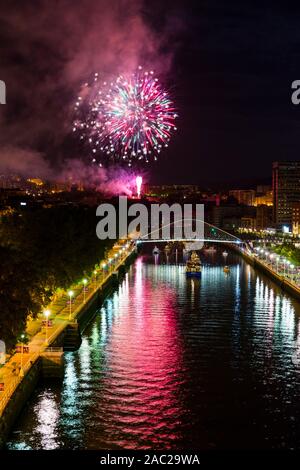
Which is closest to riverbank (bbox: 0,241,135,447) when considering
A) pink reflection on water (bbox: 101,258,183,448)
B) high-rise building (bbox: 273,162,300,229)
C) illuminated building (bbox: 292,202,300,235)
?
pink reflection on water (bbox: 101,258,183,448)

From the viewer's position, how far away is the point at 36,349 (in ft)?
34.2

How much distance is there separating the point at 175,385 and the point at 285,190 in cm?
5423

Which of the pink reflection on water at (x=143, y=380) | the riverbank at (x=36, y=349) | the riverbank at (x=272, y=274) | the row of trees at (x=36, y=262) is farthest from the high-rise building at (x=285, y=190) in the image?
the pink reflection on water at (x=143, y=380)

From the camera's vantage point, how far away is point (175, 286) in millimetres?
23141

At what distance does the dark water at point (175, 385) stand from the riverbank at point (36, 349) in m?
0.24

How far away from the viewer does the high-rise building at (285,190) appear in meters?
62.4

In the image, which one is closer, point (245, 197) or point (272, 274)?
point (272, 274)

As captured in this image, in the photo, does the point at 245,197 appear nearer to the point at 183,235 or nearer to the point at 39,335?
the point at 183,235

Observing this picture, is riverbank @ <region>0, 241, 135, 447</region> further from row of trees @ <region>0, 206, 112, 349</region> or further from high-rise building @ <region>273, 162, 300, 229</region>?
high-rise building @ <region>273, 162, 300, 229</region>

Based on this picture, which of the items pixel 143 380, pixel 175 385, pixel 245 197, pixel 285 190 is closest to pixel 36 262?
pixel 143 380

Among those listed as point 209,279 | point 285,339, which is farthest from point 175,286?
point 285,339
